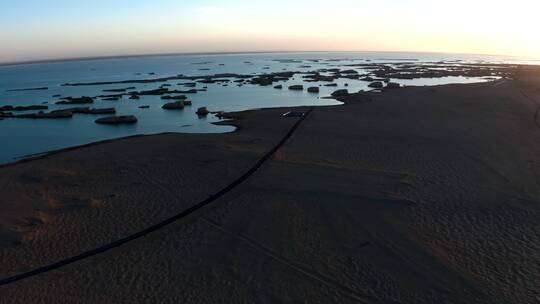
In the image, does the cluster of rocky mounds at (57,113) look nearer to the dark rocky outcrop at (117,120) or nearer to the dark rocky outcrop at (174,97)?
the dark rocky outcrop at (117,120)

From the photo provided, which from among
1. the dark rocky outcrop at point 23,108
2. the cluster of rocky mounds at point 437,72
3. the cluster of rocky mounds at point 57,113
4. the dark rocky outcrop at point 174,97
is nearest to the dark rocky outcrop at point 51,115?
the cluster of rocky mounds at point 57,113

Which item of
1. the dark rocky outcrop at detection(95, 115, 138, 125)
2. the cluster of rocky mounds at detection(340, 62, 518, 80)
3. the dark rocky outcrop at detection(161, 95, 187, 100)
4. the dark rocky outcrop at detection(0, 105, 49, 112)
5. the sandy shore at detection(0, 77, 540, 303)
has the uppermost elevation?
the sandy shore at detection(0, 77, 540, 303)

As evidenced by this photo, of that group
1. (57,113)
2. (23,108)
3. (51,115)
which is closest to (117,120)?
(57,113)

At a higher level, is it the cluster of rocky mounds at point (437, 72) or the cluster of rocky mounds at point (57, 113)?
the cluster of rocky mounds at point (57, 113)

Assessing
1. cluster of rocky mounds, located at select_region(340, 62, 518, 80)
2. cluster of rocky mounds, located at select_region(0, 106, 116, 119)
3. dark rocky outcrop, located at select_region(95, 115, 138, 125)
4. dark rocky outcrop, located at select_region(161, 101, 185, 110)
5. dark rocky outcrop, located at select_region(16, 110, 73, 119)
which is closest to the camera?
dark rocky outcrop, located at select_region(95, 115, 138, 125)

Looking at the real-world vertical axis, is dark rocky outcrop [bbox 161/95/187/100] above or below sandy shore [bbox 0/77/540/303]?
below

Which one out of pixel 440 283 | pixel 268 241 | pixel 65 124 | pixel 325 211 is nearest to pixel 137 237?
pixel 268 241

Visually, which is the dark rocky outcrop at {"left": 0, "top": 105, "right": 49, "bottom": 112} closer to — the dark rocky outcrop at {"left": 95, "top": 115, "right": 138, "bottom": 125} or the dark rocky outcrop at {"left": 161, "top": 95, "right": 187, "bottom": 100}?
the dark rocky outcrop at {"left": 161, "top": 95, "right": 187, "bottom": 100}

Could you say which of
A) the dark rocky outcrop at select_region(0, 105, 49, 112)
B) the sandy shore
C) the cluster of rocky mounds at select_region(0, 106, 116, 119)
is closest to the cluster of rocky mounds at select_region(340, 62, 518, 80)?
the cluster of rocky mounds at select_region(0, 106, 116, 119)

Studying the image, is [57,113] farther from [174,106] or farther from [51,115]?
[174,106]
